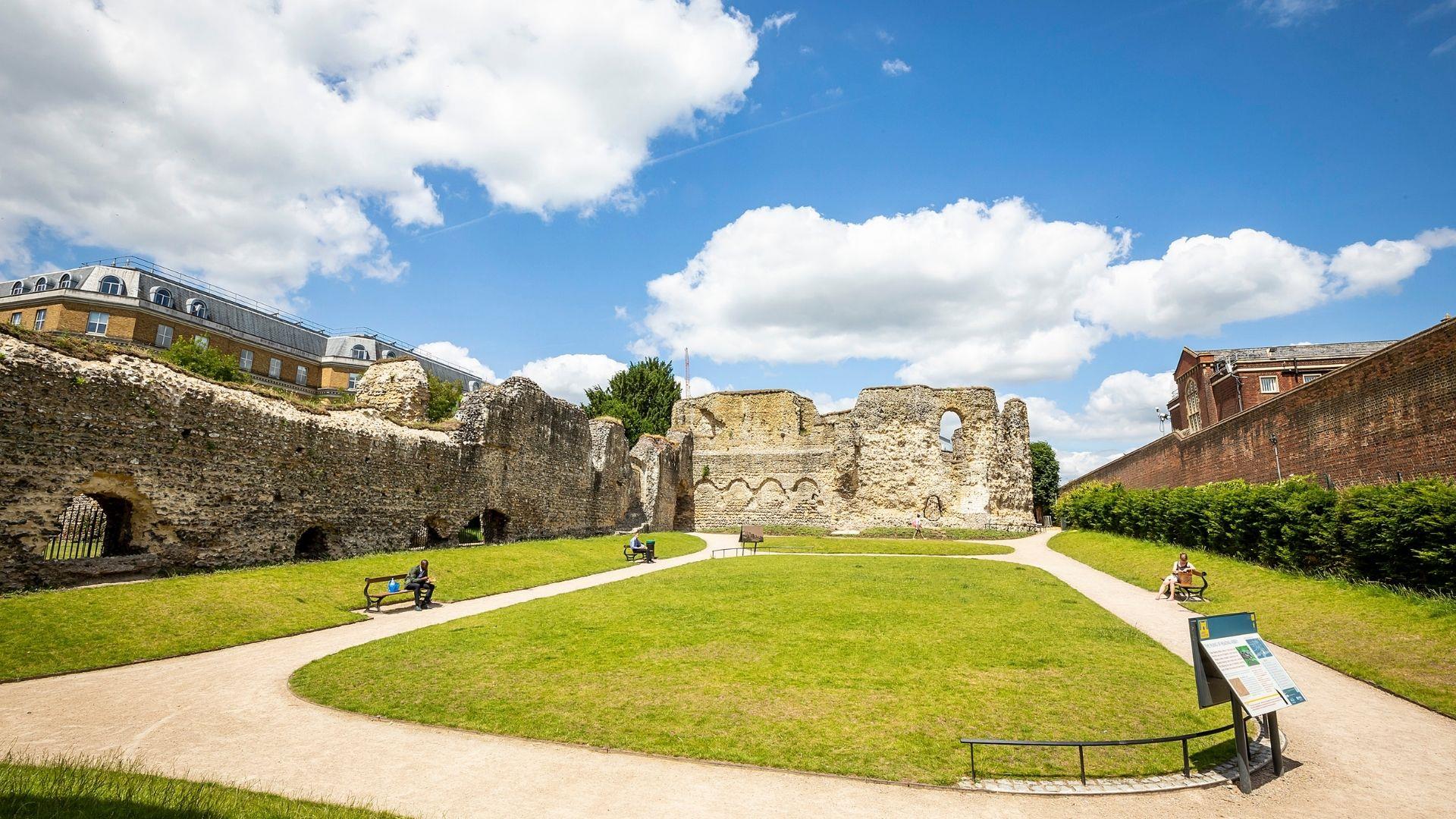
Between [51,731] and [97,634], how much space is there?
3.76 metres

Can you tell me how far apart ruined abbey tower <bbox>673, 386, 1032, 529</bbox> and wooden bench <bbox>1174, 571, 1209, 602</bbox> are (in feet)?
68.9

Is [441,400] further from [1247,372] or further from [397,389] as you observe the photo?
[1247,372]

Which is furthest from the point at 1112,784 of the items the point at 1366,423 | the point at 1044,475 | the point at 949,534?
the point at 1044,475

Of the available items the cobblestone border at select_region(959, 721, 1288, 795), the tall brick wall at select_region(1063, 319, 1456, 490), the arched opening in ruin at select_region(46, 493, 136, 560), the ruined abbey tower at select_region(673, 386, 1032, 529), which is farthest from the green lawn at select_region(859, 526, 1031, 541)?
the arched opening in ruin at select_region(46, 493, 136, 560)

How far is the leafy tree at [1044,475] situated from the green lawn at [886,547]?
33.5 m

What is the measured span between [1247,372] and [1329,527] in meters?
32.5

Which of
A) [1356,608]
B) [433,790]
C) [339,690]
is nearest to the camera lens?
[433,790]

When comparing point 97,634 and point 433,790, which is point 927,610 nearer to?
point 433,790

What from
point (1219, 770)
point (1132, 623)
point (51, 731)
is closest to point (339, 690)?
point (51, 731)

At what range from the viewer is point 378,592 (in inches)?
557

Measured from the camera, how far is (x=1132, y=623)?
12289 millimetres

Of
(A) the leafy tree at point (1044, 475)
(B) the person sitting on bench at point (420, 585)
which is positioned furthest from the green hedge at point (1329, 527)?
(A) the leafy tree at point (1044, 475)

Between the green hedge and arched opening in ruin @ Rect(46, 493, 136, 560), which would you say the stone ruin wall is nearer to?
arched opening in ruin @ Rect(46, 493, 136, 560)

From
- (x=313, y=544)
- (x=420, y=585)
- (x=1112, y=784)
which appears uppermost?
(x=313, y=544)
